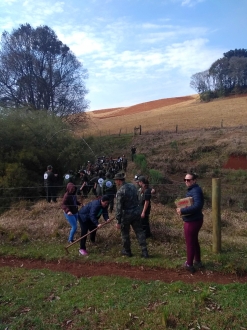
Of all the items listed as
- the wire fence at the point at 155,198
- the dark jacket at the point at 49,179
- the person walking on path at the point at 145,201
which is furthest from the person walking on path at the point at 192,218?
the dark jacket at the point at 49,179

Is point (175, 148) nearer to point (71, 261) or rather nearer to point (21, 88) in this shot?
point (21, 88)

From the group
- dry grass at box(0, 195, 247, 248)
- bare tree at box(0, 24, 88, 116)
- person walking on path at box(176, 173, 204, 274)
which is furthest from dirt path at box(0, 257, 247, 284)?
bare tree at box(0, 24, 88, 116)

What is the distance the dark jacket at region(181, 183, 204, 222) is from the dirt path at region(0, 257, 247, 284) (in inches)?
37.4

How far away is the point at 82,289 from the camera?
5441 millimetres

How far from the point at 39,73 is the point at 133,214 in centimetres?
2986

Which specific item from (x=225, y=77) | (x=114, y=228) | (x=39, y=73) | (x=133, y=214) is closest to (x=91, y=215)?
(x=133, y=214)

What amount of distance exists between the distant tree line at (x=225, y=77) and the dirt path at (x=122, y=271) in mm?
63449

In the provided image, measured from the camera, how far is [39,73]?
33625 mm

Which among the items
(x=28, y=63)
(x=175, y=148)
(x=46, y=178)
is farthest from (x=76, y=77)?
(x=46, y=178)

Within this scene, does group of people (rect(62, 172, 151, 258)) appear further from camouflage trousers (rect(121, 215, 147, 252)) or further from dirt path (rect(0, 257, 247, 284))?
dirt path (rect(0, 257, 247, 284))

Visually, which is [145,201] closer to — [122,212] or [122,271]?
[122,212]

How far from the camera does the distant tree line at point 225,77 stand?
6569 cm

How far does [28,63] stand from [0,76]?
291cm

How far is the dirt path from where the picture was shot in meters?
→ 5.66
